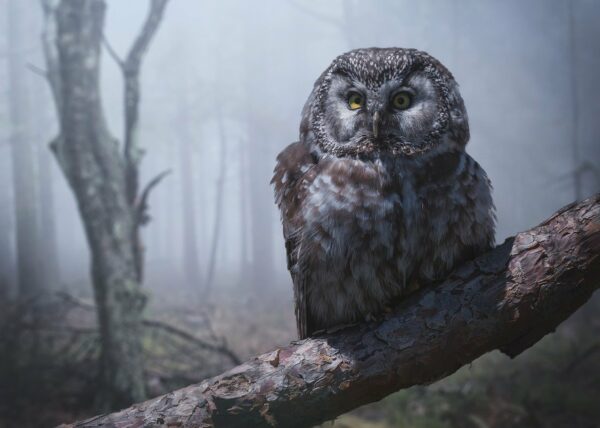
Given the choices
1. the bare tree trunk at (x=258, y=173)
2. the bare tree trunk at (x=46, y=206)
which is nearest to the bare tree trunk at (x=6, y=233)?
the bare tree trunk at (x=46, y=206)

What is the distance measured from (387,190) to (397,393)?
11.3 feet

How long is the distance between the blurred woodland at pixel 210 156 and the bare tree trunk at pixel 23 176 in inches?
1.4

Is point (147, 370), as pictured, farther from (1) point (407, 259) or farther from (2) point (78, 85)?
(1) point (407, 259)

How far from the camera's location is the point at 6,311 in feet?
16.6

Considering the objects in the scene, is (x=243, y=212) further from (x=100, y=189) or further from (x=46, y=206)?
(x=100, y=189)

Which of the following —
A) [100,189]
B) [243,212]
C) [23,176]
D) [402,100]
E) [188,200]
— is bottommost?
[402,100]

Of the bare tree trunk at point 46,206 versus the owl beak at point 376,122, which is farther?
the bare tree trunk at point 46,206

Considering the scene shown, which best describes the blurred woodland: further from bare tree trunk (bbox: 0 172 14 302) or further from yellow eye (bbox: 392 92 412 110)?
yellow eye (bbox: 392 92 412 110)

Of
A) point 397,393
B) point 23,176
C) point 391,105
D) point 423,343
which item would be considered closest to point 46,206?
point 23,176

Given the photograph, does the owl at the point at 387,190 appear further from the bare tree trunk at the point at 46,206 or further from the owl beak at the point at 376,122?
the bare tree trunk at the point at 46,206

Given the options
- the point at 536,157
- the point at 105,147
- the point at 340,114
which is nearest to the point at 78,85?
the point at 105,147

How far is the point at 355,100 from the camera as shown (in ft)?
5.61

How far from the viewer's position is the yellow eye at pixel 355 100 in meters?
1.69

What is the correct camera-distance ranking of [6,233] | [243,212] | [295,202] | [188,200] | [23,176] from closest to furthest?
[295,202], [23,176], [6,233], [243,212], [188,200]
